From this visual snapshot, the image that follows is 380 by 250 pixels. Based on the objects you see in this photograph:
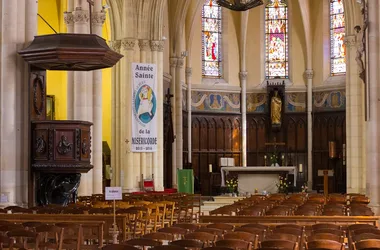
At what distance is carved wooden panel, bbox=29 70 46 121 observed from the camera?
1902 centimetres

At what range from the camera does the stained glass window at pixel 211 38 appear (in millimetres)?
44281

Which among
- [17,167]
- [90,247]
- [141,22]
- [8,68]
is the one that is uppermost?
[141,22]

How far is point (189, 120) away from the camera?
42.2 metres

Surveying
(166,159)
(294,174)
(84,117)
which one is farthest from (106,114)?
(84,117)

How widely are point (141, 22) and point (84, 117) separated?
10496mm

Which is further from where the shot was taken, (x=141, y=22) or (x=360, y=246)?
(x=141, y=22)

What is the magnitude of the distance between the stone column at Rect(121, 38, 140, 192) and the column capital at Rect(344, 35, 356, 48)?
32.4 feet

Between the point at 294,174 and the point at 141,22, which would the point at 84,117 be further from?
the point at 294,174

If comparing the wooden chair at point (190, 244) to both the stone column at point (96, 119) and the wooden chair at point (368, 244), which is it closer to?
the wooden chair at point (368, 244)

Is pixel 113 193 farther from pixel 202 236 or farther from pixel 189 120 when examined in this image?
pixel 189 120

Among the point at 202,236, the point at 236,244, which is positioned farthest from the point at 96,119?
the point at 236,244

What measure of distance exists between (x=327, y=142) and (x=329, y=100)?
2.23 m

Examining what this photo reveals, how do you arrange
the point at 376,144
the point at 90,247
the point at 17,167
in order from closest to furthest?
1. the point at 90,247
2. the point at 17,167
3. the point at 376,144

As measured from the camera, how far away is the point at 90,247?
489 inches
